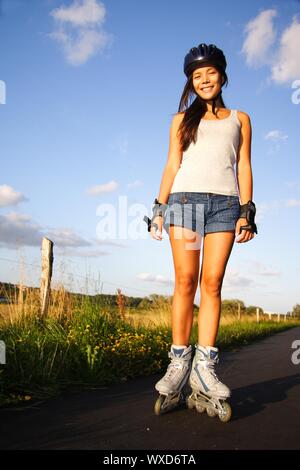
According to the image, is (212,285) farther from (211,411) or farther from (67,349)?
(67,349)

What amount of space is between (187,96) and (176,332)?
172cm

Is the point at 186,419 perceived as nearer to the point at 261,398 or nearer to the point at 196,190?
the point at 261,398

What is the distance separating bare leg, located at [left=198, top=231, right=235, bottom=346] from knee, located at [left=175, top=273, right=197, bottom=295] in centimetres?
7

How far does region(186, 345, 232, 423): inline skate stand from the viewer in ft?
8.23

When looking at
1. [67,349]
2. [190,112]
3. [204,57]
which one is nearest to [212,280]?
[190,112]

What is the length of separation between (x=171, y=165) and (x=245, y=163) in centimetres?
53

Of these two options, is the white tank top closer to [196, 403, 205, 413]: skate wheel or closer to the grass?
[196, 403, 205, 413]: skate wheel

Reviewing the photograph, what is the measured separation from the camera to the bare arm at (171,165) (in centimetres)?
306

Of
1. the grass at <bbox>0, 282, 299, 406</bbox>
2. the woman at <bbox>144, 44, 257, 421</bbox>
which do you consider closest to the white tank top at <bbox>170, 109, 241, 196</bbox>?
the woman at <bbox>144, 44, 257, 421</bbox>

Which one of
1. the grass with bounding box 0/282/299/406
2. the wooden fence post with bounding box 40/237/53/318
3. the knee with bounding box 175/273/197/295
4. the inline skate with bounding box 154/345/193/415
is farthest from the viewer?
the wooden fence post with bounding box 40/237/53/318

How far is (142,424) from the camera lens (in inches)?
94.0

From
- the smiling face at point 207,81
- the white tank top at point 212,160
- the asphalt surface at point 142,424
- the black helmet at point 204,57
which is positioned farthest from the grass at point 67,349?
the black helmet at point 204,57

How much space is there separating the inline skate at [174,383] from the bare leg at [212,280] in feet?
0.50
